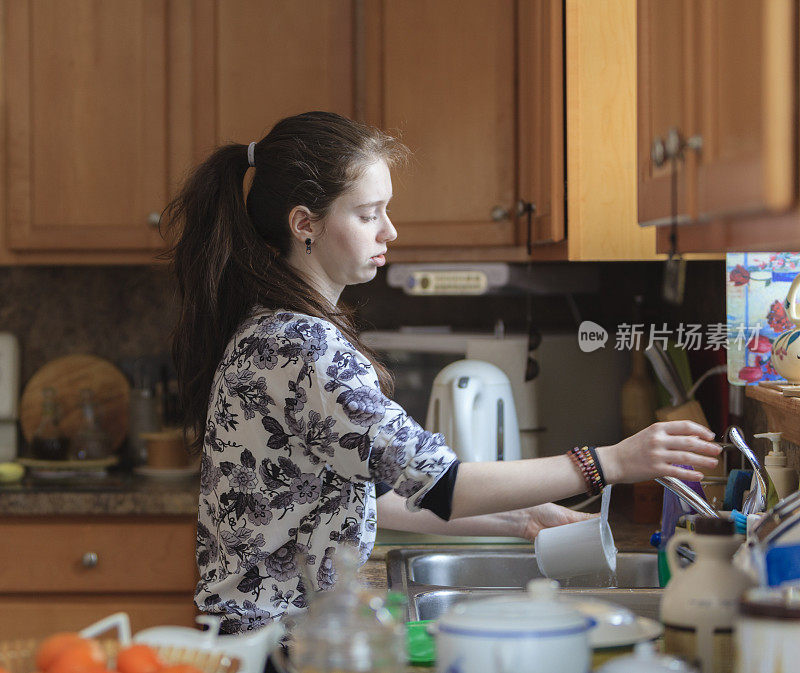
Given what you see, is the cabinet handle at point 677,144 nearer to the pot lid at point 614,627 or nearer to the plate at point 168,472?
the pot lid at point 614,627

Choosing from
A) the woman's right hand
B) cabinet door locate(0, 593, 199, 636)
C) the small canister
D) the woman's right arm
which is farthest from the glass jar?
the small canister

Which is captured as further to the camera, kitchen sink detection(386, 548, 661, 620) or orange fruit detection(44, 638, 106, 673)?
kitchen sink detection(386, 548, 661, 620)

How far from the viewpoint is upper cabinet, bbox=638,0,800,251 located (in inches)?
30.4

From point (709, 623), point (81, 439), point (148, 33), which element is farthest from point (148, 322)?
point (709, 623)

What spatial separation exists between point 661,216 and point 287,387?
0.52m

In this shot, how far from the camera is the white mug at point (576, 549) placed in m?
1.54

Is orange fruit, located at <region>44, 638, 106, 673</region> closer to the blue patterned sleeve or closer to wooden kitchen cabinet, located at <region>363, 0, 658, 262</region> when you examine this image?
the blue patterned sleeve

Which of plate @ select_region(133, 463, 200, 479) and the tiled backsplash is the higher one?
the tiled backsplash

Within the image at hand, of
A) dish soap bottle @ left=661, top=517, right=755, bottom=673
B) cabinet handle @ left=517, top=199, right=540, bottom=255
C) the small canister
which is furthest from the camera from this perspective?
cabinet handle @ left=517, top=199, right=540, bottom=255

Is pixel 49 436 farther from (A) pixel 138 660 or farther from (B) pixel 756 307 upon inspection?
(A) pixel 138 660

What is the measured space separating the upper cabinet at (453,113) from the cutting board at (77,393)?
0.93m

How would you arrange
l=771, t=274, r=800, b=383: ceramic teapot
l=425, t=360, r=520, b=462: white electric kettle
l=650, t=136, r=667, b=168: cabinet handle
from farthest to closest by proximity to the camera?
l=425, t=360, r=520, b=462: white electric kettle < l=771, t=274, r=800, b=383: ceramic teapot < l=650, t=136, r=667, b=168: cabinet handle

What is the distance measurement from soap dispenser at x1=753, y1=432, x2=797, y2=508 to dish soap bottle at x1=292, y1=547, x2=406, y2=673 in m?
0.88

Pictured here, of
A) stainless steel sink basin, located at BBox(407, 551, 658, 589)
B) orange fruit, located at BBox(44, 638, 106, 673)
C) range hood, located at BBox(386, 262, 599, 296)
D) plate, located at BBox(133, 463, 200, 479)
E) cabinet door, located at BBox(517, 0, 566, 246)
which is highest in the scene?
cabinet door, located at BBox(517, 0, 566, 246)
